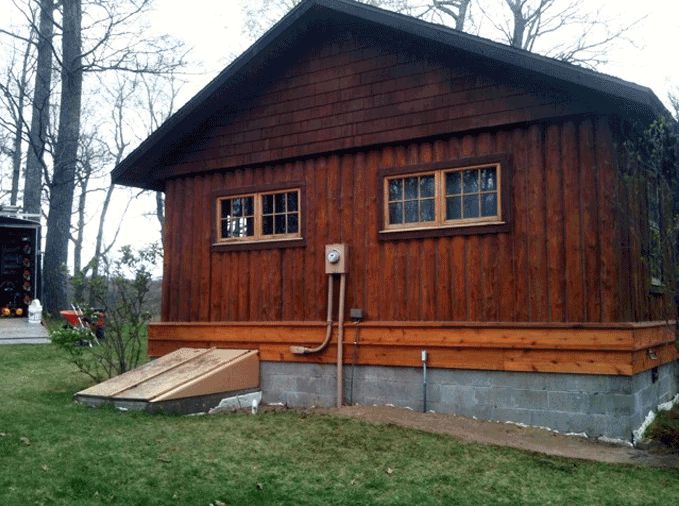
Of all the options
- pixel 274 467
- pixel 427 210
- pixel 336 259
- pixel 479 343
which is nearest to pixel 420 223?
pixel 427 210

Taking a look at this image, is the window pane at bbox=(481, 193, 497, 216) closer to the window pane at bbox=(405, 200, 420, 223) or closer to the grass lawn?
the window pane at bbox=(405, 200, 420, 223)

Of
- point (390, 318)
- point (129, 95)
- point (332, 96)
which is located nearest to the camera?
point (390, 318)

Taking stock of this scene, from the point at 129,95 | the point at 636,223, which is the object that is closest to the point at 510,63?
the point at 636,223

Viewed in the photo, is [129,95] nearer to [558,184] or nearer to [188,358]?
[188,358]

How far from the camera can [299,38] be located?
9367mm

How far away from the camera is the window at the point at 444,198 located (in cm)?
795

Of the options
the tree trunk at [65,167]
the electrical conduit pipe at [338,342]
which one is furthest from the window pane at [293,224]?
the tree trunk at [65,167]

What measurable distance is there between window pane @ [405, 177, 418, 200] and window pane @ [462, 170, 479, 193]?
654 mm

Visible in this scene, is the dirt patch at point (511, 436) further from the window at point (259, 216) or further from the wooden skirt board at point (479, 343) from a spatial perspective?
the window at point (259, 216)

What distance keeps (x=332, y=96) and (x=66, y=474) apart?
5669 mm

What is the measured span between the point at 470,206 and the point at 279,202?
2.81m

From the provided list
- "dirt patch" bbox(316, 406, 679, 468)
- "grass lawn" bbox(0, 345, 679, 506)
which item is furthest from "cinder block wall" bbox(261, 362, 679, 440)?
"grass lawn" bbox(0, 345, 679, 506)

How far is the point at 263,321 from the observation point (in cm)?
940

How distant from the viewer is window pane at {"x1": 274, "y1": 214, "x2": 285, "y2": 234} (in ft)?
31.1
